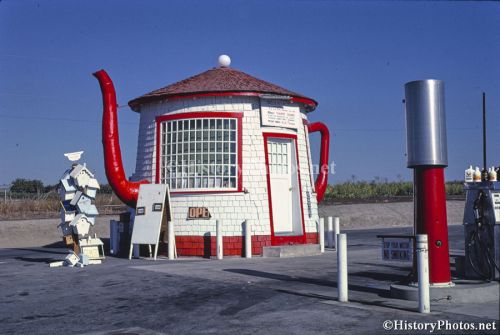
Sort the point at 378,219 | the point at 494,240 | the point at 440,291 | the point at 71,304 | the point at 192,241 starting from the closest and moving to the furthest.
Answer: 1. the point at 440,291
2. the point at 71,304
3. the point at 494,240
4. the point at 192,241
5. the point at 378,219

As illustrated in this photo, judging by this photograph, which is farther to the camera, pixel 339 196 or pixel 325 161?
pixel 339 196

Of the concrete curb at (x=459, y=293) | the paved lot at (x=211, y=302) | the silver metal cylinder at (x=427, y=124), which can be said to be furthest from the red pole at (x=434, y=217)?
the paved lot at (x=211, y=302)

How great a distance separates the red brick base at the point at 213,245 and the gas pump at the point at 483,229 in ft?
23.0

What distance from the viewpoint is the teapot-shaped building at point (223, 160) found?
16781 millimetres

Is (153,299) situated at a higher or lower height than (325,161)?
lower

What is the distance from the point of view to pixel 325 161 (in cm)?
2034

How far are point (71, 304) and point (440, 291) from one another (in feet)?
17.3

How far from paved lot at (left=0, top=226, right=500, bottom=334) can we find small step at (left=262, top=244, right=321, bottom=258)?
6.80 feet

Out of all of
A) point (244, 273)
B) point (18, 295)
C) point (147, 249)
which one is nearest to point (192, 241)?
point (147, 249)

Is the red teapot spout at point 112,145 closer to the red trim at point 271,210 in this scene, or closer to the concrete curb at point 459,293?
the red trim at point 271,210

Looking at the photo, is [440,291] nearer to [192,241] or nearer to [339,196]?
[192,241]

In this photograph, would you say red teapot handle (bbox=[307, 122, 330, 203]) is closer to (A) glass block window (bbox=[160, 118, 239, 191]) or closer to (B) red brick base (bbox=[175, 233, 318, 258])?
(B) red brick base (bbox=[175, 233, 318, 258])

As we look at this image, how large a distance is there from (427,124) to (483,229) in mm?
2296

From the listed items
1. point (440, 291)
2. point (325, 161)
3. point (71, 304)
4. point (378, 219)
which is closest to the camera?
point (440, 291)
